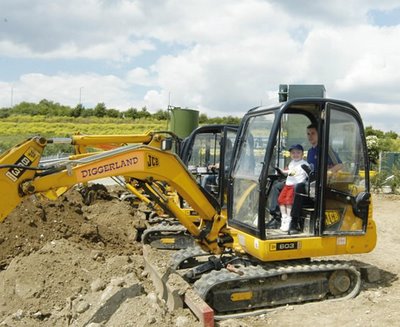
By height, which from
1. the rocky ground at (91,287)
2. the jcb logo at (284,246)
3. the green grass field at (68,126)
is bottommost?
the rocky ground at (91,287)

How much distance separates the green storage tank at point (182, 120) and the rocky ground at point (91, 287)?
25.7ft

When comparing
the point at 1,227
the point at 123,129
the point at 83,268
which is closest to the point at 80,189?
the point at 1,227

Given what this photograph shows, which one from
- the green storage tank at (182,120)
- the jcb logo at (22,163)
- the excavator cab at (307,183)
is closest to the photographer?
the jcb logo at (22,163)

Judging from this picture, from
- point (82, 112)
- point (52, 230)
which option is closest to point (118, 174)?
point (52, 230)

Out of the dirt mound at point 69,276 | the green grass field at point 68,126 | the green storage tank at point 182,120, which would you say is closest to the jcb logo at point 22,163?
the dirt mound at point 69,276

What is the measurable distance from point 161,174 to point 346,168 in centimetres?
230

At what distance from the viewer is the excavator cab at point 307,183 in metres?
5.62

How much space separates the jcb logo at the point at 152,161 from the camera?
5.36m

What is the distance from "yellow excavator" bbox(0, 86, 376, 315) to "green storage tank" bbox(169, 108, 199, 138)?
985 cm

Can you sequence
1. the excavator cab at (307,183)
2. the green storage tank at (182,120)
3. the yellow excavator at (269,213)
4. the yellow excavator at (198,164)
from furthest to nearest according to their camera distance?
the green storage tank at (182,120) → the yellow excavator at (198,164) → the excavator cab at (307,183) → the yellow excavator at (269,213)

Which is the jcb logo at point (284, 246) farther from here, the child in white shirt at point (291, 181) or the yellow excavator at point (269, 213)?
the child in white shirt at point (291, 181)

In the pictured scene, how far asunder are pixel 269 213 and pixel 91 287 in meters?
2.36

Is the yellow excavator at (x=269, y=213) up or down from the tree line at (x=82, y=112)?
down

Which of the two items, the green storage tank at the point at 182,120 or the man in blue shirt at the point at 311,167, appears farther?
the green storage tank at the point at 182,120
